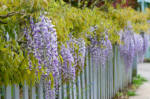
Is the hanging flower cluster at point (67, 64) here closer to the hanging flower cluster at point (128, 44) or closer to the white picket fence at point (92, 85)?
the white picket fence at point (92, 85)

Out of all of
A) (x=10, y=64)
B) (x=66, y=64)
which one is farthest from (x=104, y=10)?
(x=10, y=64)

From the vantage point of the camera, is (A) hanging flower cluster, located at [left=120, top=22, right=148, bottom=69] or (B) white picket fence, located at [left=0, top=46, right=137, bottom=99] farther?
(A) hanging flower cluster, located at [left=120, top=22, right=148, bottom=69]

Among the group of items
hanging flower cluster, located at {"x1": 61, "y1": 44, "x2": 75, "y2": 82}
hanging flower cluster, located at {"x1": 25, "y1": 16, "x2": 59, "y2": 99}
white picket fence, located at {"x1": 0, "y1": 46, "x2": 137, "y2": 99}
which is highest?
hanging flower cluster, located at {"x1": 25, "y1": 16, "x2": 59, "y2": 99}

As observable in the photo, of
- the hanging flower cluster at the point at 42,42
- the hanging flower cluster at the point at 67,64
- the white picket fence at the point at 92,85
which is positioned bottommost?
the white picket fence at the point at 92,85

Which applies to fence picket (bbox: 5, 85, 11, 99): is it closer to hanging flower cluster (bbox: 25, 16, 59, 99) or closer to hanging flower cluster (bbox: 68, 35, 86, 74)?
hanging flower cluster (bbox: 25, 16, 59, 99)

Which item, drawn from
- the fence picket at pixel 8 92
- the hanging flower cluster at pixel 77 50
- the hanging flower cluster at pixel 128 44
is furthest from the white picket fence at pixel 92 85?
the hanging flower cluster at pixel 77 50

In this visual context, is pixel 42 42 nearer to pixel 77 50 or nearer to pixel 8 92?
pixel 8 92

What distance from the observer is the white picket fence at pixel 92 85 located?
2492mm

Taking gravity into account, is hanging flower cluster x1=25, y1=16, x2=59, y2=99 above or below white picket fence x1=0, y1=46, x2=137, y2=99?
above

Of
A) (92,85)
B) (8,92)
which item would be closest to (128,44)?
(92,85)

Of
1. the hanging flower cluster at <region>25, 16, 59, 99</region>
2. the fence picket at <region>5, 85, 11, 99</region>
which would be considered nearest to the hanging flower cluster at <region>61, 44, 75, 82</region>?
the hanging flower cluster at <region>25, 16, 59, 99</region>

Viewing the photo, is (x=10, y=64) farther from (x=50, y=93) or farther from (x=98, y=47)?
(x=98, y=47)

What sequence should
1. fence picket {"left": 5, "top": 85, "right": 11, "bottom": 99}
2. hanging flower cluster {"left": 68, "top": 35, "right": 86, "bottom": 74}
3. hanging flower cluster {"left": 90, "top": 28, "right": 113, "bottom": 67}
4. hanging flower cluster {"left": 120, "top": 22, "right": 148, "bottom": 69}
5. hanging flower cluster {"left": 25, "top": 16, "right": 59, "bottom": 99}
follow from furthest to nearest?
hanging flower cluster {"left": 120, "top": 22, "right": 148, "bottom": 69}, hanging flower cluster {"left": 90, "top": 28, "right": 113, "bottom": 67}, hanging flower cluster {"left": 68, "top": 35, "right": 86, "bottom": 74}, fence picket {"left": 5, "top": 85, "right": 11, "bottom": 99}, hanging flower cluster {"left": 25, "top": 16, "right": 59, "bottom": 99}

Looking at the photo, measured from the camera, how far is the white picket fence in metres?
2.49
